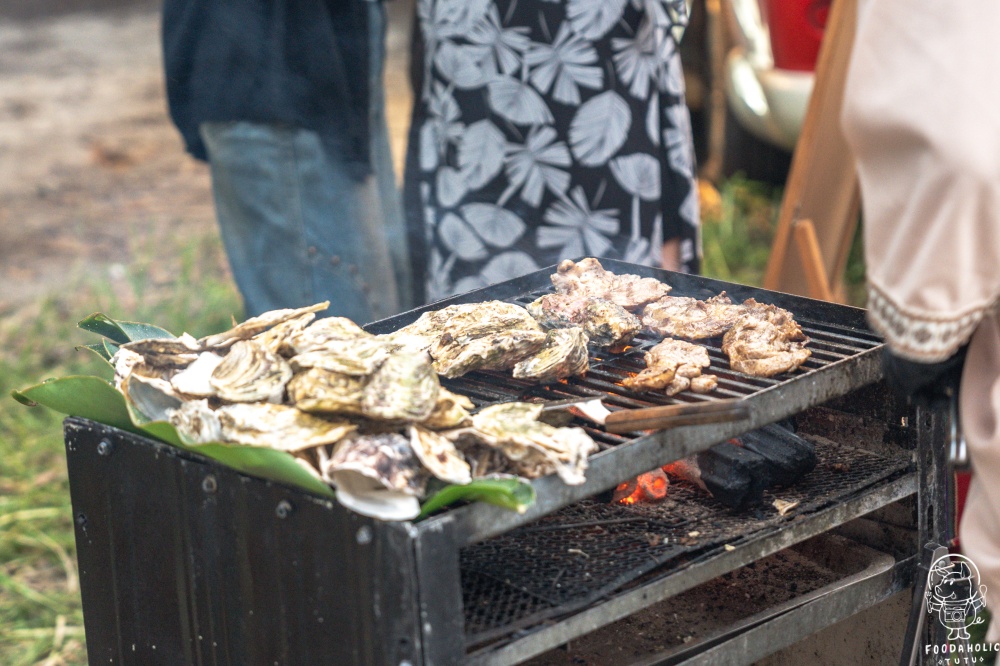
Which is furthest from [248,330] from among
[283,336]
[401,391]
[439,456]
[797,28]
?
[797,28]

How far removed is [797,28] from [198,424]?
14.1 ft

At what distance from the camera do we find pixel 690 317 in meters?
2.46

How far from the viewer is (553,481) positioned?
174 cm

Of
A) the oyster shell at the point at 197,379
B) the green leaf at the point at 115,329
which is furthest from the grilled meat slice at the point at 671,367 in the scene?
the green leaf at the point at 115,329

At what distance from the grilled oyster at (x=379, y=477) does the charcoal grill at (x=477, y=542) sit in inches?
1.1

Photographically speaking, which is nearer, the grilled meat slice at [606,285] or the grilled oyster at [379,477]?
the grilled oyster at [379,477]

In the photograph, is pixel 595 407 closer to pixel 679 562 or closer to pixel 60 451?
pixel 679 562

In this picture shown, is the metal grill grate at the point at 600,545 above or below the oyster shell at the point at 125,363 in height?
below

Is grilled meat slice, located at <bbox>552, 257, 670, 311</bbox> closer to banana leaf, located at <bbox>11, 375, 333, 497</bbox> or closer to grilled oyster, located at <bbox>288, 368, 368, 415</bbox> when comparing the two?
grilled oyster, located at <bbox>288, 368, 368, 415</bbox>

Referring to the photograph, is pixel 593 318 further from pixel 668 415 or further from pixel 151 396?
pixel 151 396

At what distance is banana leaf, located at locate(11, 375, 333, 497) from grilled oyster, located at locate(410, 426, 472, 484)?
6.0 inches

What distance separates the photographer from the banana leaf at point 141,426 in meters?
1.65

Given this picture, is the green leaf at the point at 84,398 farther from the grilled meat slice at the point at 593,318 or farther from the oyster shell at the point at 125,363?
the grilled meat slice at the point at 593,318

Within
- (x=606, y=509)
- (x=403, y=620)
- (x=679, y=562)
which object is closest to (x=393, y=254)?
(x=606, y=509)
